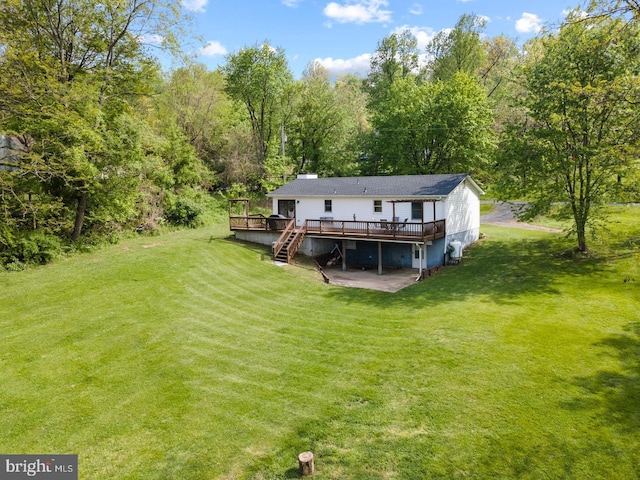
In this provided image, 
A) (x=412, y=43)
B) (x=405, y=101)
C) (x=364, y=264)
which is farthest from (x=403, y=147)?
(x=412, y=43)

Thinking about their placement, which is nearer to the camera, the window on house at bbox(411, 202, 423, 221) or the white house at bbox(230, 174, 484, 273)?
the white house at bbox(230, 174, 484, 273)

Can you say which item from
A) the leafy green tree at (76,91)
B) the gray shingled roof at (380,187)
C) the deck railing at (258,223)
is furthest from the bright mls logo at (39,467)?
the gray shingled roof at (380,187)

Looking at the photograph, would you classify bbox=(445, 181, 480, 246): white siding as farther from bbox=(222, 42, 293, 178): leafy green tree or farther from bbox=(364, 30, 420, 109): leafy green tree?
bbox=(364, 30, 420, 109): leafy green tree

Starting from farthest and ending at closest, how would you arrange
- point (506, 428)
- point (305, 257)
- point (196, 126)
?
point (196, 126) → point (305, 257) → point (506, 428)

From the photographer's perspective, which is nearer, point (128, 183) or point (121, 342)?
point (121, 342)

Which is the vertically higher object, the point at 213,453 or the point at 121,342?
the point at 121,342

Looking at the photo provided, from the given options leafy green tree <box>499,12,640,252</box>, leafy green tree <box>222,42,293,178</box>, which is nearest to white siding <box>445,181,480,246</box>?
leafy green tree <box>499,12,640,252</box>

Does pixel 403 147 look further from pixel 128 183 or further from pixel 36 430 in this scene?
pixel 36 430
